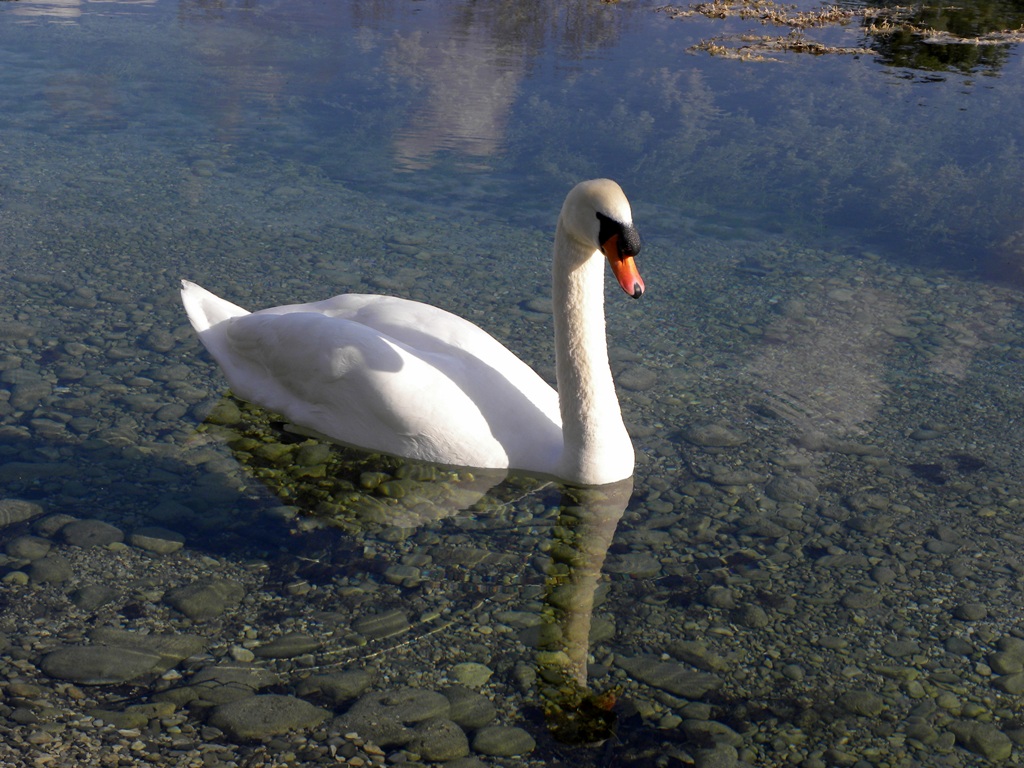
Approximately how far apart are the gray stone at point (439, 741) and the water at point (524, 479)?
2 cm

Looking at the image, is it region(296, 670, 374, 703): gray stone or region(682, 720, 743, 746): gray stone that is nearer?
region(682, 720, 743, 746): gray stone

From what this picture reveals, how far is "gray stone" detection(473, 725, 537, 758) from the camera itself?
3.47 meters

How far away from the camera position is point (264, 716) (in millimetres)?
3523

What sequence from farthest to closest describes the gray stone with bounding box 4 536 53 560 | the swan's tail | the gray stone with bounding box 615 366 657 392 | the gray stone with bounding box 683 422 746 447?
the gray stone with bounding box 615 366 657 392
the swan's tail
the gray stone with bounding box 683 422 746 447
the gray stone with bounding box 4 536 53 560

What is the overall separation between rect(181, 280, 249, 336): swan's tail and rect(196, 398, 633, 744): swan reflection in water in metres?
0.60

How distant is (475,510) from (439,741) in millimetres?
1380

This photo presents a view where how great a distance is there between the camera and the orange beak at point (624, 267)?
172 inches

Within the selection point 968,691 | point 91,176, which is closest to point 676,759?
point 968,691

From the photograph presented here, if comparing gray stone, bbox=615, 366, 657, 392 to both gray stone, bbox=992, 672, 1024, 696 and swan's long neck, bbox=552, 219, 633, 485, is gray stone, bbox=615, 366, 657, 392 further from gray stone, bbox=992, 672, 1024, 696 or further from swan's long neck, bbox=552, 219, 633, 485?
gray stone, bbox=992, 672, 1024, 696

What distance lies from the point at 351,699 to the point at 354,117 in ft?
24.1

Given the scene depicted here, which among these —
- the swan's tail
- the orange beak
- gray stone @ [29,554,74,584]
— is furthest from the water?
the orange beak

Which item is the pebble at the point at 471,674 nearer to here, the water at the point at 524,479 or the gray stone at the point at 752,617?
the water at the point at 524,479

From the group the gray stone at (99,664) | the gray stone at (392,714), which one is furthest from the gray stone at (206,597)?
the gray stone at (392,714)

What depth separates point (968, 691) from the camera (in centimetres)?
383
